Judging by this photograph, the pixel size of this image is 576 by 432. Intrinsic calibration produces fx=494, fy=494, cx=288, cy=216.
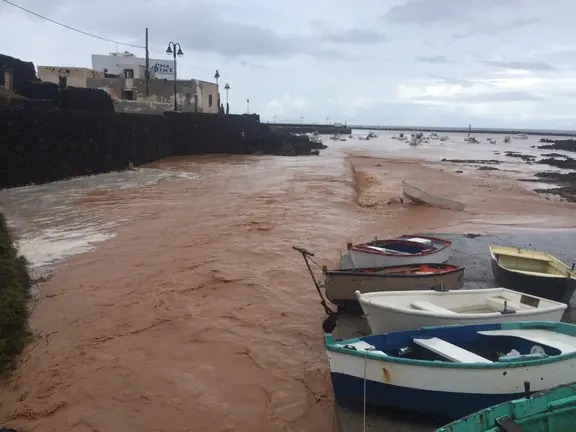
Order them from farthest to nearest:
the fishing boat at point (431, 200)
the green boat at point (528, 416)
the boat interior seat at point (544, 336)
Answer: the fishing boat at point (431, 200), the boat interior seat at point (544, 336), the green boat at point (528, 416)

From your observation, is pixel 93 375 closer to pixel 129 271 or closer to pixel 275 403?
pixel 275 403

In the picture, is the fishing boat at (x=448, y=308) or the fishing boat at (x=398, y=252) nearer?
the fishing boat at (x=448, y=308)

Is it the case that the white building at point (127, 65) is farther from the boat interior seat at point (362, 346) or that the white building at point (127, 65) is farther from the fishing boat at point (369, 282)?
the boat interior seat at point (362, 346)

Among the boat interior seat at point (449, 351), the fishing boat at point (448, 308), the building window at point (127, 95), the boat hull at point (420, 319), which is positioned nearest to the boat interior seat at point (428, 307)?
the fishing boat at point (448, 308)


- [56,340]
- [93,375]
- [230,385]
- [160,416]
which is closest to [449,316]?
[230,385]

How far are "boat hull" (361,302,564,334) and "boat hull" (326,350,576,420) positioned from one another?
119 centimetres

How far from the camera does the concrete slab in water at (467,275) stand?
17.6ft

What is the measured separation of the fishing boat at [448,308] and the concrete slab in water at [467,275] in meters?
1.01

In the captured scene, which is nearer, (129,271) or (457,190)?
(129,271)

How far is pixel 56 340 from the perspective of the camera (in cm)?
752

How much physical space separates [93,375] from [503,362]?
16.6ft

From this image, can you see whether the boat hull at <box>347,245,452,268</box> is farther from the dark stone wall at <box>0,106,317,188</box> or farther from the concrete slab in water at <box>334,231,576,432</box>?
the dark stone wall at <box>0,106,317,188</box>

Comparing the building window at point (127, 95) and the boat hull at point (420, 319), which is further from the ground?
the building window at point (127, 95)

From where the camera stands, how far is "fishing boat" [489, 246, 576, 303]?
8508mm
